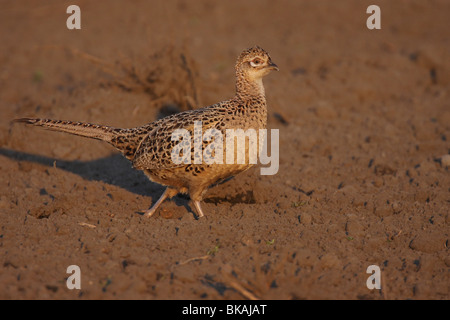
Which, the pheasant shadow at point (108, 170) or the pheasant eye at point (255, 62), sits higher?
the pheasant eye at point (255, 62)

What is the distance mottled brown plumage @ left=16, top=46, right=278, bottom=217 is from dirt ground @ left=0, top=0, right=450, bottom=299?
47 cm

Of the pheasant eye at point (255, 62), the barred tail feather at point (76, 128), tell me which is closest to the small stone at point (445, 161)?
the pheasant eye at point (255, 62)

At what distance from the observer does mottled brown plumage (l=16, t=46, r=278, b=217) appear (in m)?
6.23

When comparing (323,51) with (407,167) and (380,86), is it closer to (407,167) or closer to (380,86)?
(380,86)

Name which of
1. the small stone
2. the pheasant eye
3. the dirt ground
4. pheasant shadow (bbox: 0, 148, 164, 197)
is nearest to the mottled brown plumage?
the pheasant eye

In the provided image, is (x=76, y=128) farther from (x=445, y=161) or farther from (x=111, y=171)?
(x=445, y=161)

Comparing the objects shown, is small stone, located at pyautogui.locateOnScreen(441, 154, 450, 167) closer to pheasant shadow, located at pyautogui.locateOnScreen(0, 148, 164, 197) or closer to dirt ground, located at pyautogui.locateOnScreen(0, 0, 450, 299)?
dirt ground, located at pyautogui.locateOnScreen(0, 0, 450, 299)

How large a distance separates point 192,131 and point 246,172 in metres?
1.59

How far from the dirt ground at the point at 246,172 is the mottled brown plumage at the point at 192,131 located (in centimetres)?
47

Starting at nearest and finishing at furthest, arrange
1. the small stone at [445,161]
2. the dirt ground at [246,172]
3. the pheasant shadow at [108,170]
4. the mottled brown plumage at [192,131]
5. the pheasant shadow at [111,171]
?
the dirt ground at [246,172] < the mottled brown plumage at [192,131] < the pheasant shadow at [111,171] < the pheasant shadow at [108,170] < the small stone at [445,161]

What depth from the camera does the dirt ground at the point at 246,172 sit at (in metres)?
5.23

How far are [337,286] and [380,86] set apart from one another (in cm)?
691

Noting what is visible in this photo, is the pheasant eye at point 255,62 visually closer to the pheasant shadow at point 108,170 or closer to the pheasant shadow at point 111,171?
the pheasant shadow at point 111,171

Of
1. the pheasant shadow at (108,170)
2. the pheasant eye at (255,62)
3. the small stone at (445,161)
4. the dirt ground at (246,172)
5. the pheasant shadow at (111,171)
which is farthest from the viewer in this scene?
the small stone at (445,161)
